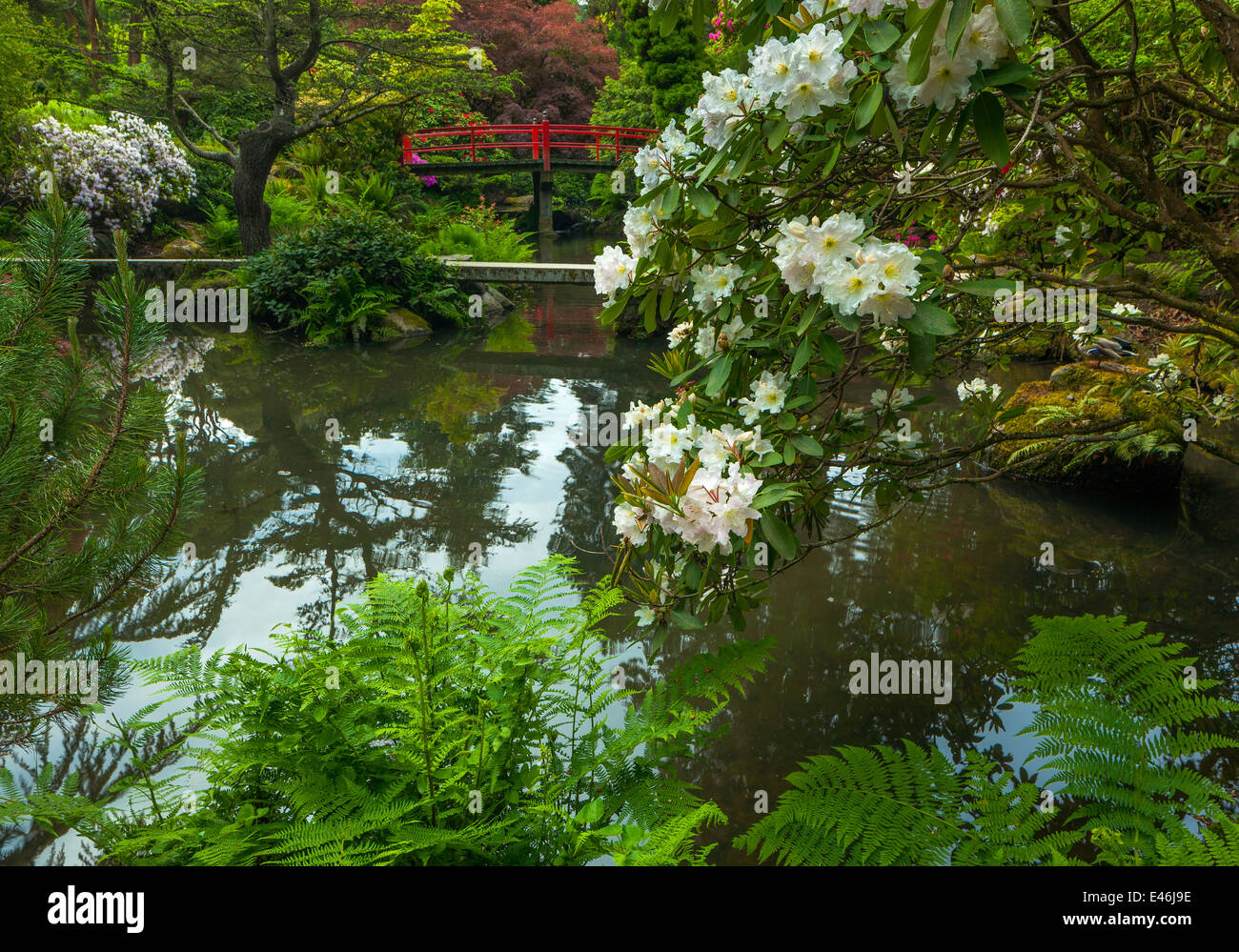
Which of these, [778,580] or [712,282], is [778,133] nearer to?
[712,282]

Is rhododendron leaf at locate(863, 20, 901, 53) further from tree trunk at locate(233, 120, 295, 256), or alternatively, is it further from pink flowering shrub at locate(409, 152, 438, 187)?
pink flowering shrub at locate(409, 152, 438, 187)

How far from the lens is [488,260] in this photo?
14562 mm

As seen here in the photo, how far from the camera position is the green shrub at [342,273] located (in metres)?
10.9

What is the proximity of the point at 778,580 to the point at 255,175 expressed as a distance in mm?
11069

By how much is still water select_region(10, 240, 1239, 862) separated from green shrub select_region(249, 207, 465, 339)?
10.9 feet

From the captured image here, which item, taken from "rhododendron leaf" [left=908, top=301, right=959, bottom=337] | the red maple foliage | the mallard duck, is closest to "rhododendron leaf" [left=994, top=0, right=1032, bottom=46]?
"rhododendron leaf" [left=908, top=301, right=959, bottom=337]

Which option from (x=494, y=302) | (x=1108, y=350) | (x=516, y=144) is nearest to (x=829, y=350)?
(x=1108, y=350)

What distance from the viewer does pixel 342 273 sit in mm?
10914

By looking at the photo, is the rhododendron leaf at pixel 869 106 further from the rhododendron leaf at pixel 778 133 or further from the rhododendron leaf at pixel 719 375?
the rhododendron leaf at pixel 719 375

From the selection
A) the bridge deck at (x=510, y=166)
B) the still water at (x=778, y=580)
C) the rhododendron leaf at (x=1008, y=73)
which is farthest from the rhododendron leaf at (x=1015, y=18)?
the bridge deck at (x=510, y=166)
